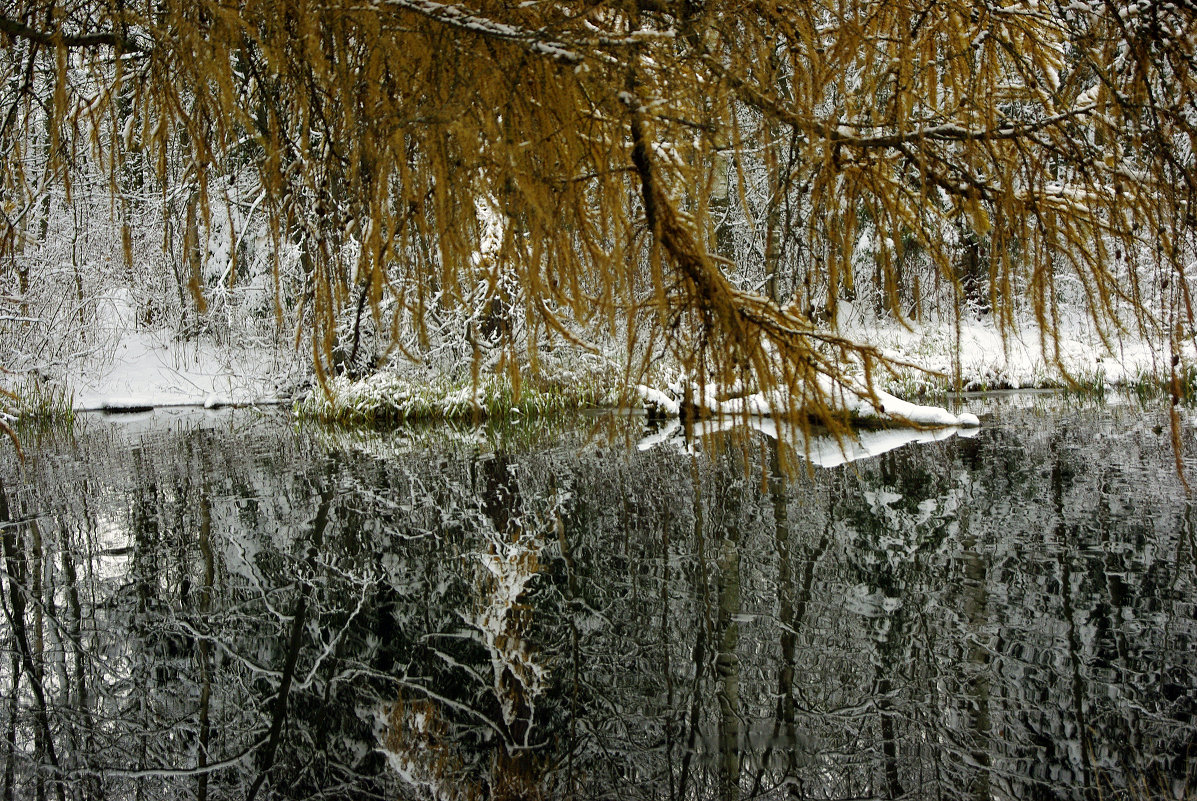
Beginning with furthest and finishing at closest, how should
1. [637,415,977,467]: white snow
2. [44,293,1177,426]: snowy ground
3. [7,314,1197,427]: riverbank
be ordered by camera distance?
[44,293,1177,426]: snowy ground < [7,314,1197,427]: riverbank < [637,415,977,467]: white snow

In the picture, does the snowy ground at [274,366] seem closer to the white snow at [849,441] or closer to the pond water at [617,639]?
the white snow at [849,441]

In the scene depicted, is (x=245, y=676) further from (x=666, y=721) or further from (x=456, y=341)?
(x=456, y=341)

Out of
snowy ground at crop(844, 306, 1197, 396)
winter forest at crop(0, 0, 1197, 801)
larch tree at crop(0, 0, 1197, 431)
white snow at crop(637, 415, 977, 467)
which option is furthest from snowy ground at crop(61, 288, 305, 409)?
larch tree at crop(0, 0, 1197, 431)

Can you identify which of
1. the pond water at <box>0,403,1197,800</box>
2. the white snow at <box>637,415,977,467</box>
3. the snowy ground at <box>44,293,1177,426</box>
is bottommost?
the pond water at <box>0,403,1197,800</box>

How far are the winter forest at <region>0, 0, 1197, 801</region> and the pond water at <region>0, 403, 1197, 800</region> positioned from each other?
0.02 meters

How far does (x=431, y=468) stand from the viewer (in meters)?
7.63

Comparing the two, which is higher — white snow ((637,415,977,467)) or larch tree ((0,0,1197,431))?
larch tree ((0,0,1197,431))

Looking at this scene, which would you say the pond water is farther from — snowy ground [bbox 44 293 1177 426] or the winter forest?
snowy ground [bbox 44 293 1177 426]

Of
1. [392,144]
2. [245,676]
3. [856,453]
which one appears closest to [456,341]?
[856,453]

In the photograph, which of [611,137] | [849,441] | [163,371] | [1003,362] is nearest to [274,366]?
[163,371]

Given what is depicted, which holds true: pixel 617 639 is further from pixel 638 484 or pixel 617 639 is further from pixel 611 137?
pixel 638 484

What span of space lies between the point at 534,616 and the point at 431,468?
3.95 metres

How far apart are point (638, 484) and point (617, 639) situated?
10.1 feet

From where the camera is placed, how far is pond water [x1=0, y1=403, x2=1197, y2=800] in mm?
2592
